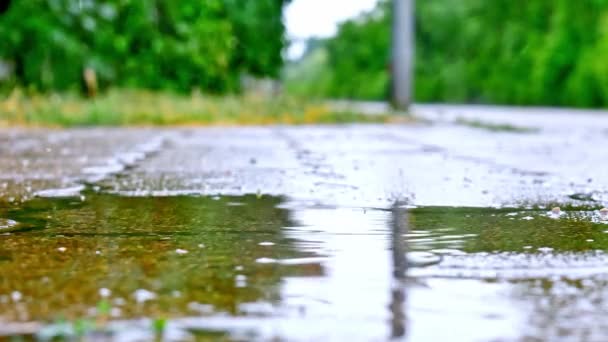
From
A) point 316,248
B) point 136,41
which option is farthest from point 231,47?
point 316,248

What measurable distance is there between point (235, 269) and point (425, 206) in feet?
4.72

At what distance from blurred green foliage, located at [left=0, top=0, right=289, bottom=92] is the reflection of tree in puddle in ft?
44.0

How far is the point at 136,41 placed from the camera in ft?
62.8

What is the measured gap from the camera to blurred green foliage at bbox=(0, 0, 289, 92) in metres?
16.7

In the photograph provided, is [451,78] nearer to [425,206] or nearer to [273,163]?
[273,163]

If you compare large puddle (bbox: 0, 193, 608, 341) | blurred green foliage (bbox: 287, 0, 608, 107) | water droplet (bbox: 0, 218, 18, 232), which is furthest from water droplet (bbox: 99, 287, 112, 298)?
blurred green foliage (bbox: 287, 0, 608, 107)

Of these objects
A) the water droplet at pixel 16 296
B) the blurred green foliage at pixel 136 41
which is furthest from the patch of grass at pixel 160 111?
the water droplet at pixel 16 296

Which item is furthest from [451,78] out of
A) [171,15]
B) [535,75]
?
[171,15]

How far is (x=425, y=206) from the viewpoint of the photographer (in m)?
3.58

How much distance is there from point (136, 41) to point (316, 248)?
1701 cm

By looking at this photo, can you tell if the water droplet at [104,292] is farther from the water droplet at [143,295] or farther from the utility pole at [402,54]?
the utility pole at [402,54]

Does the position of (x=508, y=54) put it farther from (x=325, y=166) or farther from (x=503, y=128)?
(x=325, y=166)

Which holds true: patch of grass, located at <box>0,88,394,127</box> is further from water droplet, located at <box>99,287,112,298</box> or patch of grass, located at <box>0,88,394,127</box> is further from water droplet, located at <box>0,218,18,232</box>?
water droplet, located at <box>99,287,112,298</box>

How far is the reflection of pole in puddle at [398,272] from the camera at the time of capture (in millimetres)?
1717
